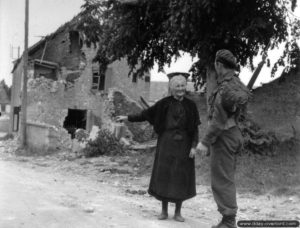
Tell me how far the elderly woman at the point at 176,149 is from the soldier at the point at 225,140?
58cm

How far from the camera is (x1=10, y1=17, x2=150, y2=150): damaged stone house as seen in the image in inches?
968

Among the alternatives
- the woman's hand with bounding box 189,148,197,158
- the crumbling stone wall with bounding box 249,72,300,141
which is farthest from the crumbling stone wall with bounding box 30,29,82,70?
the woman's hand with bounding box 189,148,197,158

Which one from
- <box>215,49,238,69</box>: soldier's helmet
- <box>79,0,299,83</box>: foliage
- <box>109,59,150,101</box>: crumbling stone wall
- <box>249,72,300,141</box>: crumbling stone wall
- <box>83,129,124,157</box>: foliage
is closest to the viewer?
<box>215,49,238,69</box>: soldier's helmet

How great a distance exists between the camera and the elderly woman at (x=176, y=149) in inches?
213

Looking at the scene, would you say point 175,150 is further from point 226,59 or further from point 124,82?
point 124,82

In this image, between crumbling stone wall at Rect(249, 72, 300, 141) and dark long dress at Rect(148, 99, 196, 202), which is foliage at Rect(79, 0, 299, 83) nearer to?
crumbling stone wall at Rect(249, 72, 300, 141)

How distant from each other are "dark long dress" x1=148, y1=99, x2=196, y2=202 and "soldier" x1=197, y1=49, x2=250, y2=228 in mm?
580

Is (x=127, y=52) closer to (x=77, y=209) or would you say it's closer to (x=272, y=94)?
(x=272, y=94)

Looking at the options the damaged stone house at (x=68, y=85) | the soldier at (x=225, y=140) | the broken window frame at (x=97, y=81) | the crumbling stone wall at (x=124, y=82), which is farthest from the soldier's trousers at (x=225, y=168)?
the crumbling stone wall at (x=124, y=82)

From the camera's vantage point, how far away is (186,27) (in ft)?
34.8

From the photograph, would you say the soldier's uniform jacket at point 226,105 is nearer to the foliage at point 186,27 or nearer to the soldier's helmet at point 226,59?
the soldier's helmet at point 226,59

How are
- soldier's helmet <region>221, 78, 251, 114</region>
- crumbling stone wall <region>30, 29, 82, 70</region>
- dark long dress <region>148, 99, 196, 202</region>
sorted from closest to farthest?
soldier's helmet <region>221, 78, 251, 114</region> < dark long dress <region>148, 99, 196, 202</region> < crumbling stone wall <region>30, 29, 82, 70</region>

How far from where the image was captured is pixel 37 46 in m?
27.9

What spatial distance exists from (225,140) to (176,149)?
0.79 m
